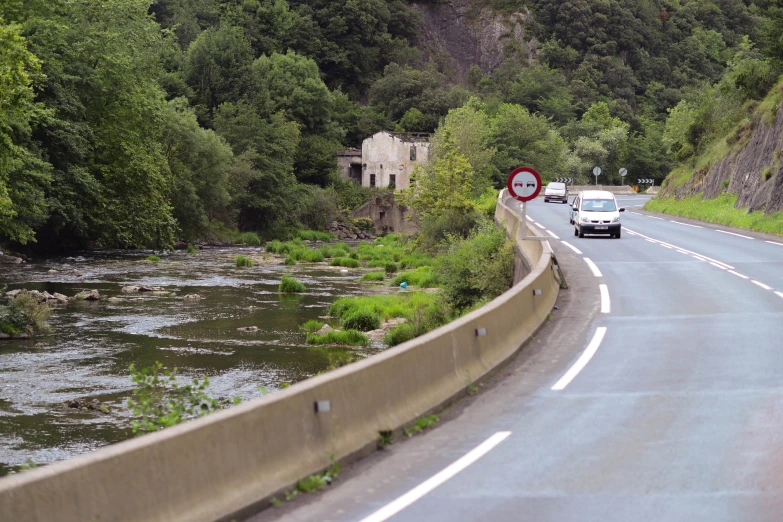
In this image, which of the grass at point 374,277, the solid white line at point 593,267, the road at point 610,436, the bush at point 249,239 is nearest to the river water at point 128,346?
the grass at point 374,277

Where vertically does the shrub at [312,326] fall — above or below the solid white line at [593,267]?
below

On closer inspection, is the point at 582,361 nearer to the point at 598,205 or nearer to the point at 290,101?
the point at 598,205

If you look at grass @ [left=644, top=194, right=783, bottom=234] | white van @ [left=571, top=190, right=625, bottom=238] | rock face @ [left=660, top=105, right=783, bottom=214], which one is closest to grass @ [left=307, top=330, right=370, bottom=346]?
white van @ [left=571, top=190, right=625, bottom=238]

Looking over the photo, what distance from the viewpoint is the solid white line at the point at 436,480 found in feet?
23.3

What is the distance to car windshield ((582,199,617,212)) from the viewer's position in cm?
3841

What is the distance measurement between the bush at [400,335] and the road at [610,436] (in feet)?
27.7

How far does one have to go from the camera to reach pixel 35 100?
164 ft

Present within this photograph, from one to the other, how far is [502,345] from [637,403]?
2834mm

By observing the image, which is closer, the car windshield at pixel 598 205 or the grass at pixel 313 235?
the car windshield at pixel 598 205

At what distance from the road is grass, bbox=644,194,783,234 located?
24.2 m

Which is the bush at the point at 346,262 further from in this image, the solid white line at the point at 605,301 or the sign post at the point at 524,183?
the solid white line at the point at 605,301

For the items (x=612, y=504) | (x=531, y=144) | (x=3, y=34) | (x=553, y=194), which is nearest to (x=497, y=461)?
(x=612, y=504)

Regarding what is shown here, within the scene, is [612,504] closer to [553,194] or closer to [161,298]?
[161,298]

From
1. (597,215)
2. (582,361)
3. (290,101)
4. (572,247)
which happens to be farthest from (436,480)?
(290,101)
